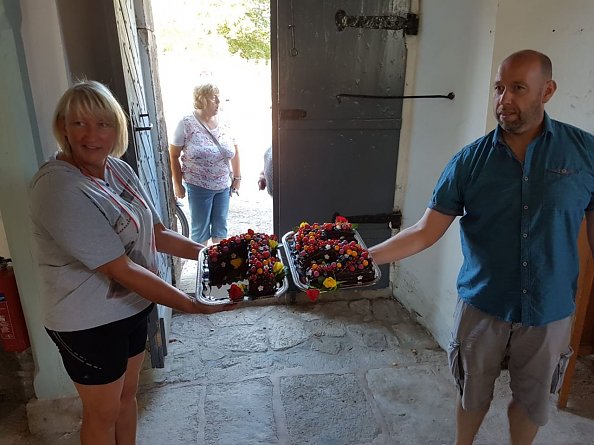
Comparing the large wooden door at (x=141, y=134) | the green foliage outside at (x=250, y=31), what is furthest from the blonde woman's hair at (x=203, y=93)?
the green foliage outside at (x=250, y=31)

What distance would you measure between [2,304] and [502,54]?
236 centimetres

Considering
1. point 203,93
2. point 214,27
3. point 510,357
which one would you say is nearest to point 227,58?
point 214,27

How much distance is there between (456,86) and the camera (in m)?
2.41

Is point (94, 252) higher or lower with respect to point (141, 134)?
lower

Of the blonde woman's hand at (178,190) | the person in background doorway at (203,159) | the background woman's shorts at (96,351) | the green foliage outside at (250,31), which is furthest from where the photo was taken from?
the green foliage outside at (250,31)

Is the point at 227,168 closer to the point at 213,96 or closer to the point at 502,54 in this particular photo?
the point at 213,96

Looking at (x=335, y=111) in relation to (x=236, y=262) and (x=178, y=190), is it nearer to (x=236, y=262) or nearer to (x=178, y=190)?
(x=178, y=190)

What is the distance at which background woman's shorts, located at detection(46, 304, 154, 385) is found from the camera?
4.50 ft

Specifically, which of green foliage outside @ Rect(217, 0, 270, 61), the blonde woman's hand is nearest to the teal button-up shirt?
the blonde woman's hand

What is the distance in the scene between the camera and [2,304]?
1924mm

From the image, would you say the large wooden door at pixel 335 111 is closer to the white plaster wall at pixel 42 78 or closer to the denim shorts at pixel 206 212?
the denim shorts at pixel 206 212

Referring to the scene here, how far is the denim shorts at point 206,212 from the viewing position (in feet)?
10.8

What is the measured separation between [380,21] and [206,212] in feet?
5.54

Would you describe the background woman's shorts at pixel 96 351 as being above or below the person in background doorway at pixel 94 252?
below
